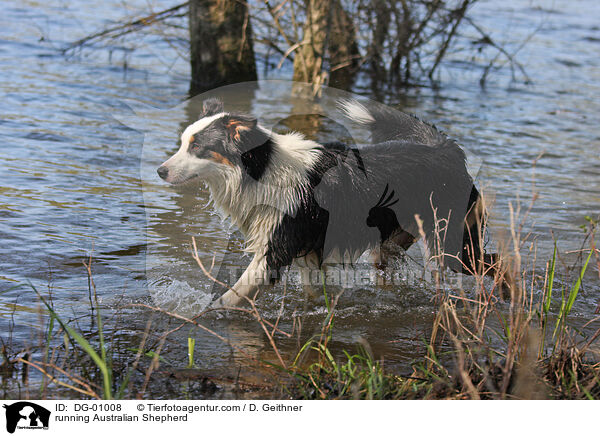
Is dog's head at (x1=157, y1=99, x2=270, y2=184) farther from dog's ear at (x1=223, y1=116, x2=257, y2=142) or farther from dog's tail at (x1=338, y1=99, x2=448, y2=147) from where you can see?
dog's tail at (x1=338, y1=99, x2=448, y2=147)

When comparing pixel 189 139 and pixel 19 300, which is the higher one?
pixel 189 139

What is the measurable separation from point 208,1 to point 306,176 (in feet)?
16.8

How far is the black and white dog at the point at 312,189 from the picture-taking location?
3.61 m

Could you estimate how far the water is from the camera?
386 centimetres

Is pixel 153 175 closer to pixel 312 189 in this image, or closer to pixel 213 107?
pixel 213 107

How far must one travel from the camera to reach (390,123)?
4.28m

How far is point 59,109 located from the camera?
7.34 m

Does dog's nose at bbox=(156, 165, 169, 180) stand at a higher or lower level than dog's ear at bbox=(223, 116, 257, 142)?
lower

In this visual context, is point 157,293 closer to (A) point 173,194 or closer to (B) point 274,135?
(B) point 274,135

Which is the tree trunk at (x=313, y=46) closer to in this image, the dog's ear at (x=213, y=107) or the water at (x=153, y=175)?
the water at (x=153, y=175)

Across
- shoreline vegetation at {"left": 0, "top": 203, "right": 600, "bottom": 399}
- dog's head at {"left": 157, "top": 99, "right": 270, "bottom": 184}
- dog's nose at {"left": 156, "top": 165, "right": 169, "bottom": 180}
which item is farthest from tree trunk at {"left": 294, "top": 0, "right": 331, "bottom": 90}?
shoreline vegetation at {"left": 0, "top": 203, "right": 600, "bottom": 399}
